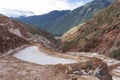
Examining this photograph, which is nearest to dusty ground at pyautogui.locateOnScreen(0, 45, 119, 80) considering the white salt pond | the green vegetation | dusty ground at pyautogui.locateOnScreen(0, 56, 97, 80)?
dusty ground at pyautogui.locateOnScreen(0, 56, 97, 80)

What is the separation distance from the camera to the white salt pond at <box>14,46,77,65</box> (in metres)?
21.6

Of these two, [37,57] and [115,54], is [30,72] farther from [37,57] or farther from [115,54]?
[115,54]

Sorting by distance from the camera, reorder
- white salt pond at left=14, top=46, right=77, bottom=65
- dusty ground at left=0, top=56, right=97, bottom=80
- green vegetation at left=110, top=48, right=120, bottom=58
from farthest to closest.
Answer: green vegetation at left=110, top=48, right=120, bottom=58
white salt pond at left=14, top=46, right=77, bottom=65
dusty ground at left=0, top=56, right=97, bottom=80

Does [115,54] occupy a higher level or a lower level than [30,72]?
lower

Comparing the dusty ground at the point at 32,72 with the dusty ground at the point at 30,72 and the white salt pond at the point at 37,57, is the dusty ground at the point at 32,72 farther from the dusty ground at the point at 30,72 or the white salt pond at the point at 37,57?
the white salt pond at the point at 37,57

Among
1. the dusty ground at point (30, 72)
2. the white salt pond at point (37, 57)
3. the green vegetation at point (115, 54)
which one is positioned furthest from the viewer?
the green vegetation at point (115, 54)

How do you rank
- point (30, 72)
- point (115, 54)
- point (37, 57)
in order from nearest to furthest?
point (30, 72) → point (37, 57) → point (115, 54)

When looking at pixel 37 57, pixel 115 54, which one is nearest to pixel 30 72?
pixel 37 57

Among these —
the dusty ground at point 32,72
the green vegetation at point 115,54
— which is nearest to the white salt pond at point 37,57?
the dusty ground at point 32,72

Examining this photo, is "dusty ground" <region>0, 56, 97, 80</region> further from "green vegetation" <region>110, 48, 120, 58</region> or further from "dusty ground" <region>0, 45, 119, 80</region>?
"green vegetation" <region>110, 48, 120, 58</region>

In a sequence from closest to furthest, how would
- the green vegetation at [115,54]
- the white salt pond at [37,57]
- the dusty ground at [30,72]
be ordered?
the dusty ground at [30,72] → the white salt pond at [37,57] → the green vegetation at [115,54]

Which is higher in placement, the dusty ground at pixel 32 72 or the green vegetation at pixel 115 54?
the dusty ground at pixel 32 72

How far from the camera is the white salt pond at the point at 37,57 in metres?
21.6

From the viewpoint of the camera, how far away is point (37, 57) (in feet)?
76.5
